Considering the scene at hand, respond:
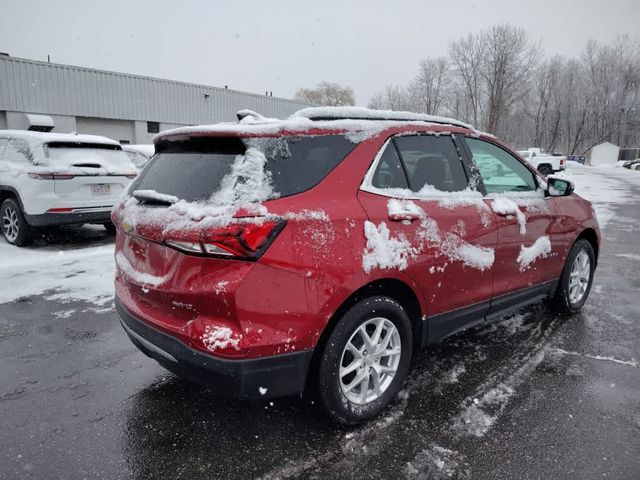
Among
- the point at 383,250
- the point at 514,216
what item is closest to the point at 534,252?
the point at 514,216

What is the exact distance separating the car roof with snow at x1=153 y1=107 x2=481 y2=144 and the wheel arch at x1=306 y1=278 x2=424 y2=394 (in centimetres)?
88

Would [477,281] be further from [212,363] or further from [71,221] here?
[71,221]

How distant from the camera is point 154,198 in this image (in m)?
2.51

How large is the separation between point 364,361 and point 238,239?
1078mm

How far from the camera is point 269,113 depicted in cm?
3306

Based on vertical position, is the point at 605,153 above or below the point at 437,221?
above

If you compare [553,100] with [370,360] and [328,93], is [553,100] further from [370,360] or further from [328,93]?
[370,360]

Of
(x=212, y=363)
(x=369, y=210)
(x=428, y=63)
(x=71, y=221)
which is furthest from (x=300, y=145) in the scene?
(x=428, y=63)

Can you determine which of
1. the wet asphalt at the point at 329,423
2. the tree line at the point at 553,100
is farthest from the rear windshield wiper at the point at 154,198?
the tree line at the point at 553,100

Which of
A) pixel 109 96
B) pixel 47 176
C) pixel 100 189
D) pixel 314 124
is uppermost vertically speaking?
pixel 109 96

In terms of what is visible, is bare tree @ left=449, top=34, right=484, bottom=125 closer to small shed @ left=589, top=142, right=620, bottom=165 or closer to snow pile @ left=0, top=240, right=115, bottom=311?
small shed @ left=589, top=142, right=620, bottom=165

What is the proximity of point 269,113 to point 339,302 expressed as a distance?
32.4m

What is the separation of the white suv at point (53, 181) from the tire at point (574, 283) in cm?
649

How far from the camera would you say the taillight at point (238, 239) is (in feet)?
6.82
